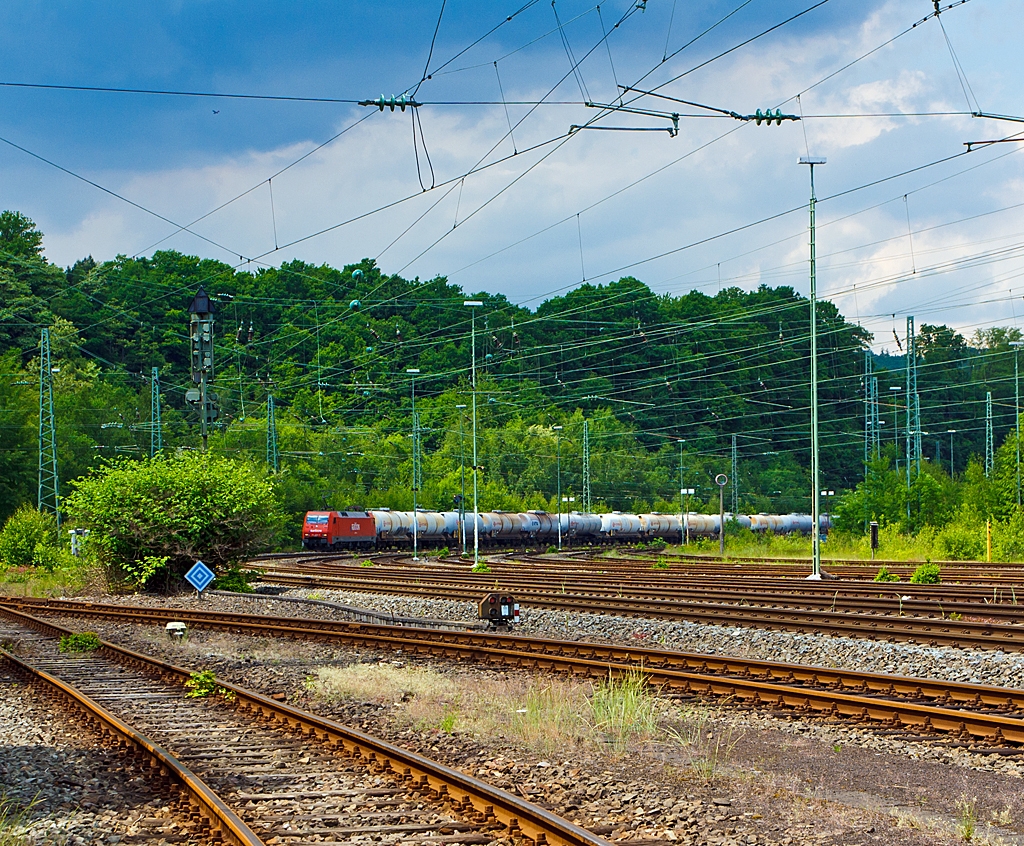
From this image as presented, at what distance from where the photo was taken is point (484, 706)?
12.1 m

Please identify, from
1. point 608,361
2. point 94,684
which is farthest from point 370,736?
point 608,361

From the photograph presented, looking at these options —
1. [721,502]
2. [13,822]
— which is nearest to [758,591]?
[721,502]

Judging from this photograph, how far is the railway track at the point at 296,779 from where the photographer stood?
282 inches

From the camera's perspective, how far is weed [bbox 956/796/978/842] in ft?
23.2

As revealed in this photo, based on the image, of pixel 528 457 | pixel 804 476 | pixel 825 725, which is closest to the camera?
pixel 825 725

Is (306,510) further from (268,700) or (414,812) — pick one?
(414,812)

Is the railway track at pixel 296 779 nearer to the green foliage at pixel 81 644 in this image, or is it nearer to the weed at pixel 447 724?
the weed at pixel 447 724

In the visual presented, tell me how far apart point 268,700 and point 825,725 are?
20.0 feet

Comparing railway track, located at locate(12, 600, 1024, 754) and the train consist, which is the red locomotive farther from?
railway track, located at locate(12, 600, 1024, 754)

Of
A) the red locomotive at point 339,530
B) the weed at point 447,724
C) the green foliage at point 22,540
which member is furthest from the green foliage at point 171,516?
the red locomotive at point 339,530

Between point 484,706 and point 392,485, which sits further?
point 392,485

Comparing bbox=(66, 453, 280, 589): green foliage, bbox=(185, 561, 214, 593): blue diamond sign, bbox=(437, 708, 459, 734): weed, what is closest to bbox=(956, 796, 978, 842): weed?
bbox=(437, 708, 459, 734): weed

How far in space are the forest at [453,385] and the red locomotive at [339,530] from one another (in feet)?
15.3

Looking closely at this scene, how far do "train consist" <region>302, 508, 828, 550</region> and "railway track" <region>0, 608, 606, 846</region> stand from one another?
47.3 metres
